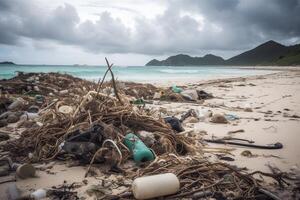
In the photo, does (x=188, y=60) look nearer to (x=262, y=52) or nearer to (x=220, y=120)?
(x=262, y=52)

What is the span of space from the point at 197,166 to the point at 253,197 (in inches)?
25.2

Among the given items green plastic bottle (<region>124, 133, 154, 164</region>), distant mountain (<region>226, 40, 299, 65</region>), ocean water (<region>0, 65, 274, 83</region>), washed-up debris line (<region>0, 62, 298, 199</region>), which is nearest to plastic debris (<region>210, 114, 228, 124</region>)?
washed-up debris line (<region>0, 62, 298, 199</region>)

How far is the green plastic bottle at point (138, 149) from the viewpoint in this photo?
323cm

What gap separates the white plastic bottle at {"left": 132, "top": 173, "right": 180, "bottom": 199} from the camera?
231cm

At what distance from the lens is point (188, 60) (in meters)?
143

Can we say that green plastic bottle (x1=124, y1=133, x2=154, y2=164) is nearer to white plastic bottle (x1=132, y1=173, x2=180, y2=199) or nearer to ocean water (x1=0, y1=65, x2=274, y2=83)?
white plastic bottle (x1=132, y1=173, x2=180, y2=199)

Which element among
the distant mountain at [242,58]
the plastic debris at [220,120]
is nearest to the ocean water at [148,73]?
the plastic debris at [220,120]

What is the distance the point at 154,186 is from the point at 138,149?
0.96m

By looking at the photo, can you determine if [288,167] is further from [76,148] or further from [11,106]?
[11,106]

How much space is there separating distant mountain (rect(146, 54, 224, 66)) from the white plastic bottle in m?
133

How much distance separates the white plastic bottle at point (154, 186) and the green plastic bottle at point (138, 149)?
767 mm

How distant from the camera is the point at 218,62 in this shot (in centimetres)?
14675

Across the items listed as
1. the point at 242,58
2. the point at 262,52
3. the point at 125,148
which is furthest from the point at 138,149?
the point at 262,52

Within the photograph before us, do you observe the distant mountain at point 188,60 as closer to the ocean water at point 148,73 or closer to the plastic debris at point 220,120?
the ocean water at point 148,73
